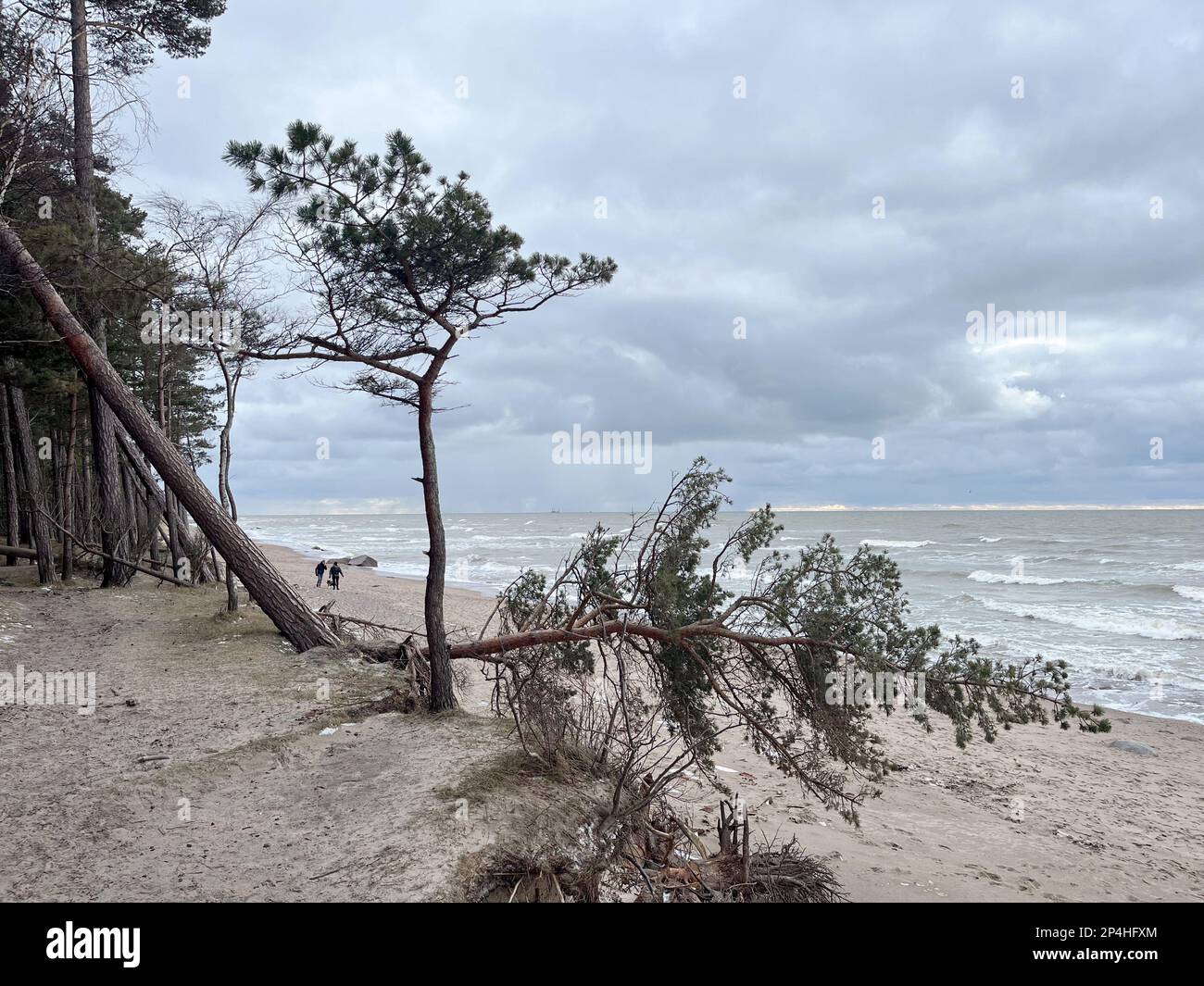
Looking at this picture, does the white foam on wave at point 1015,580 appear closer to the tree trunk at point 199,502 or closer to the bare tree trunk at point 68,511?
the tree trunk at point 199,502

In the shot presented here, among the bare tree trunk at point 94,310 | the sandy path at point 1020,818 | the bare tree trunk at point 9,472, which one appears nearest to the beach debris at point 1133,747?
the sandy path at point 1020,818

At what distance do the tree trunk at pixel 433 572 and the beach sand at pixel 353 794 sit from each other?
1.18ft

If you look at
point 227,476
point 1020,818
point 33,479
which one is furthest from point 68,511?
point 1020,818

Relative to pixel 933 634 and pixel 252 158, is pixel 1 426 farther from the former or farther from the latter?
pixel 933 634

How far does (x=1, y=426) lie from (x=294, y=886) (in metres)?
19.4

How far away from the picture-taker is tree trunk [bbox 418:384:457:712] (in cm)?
827

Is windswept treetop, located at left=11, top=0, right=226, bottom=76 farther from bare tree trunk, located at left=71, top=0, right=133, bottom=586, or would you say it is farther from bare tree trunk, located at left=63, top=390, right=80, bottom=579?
bare tree trunk, located at left=63, top=390, right=80, bottom=579

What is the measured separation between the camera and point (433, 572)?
8445mm

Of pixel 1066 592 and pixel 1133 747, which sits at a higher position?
pixel 1066 592

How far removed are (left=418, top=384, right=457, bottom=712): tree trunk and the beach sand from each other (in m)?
0.36

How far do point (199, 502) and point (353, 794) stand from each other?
23.2ft

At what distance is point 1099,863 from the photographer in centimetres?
776

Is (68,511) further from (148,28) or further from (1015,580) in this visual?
(1015,580)
